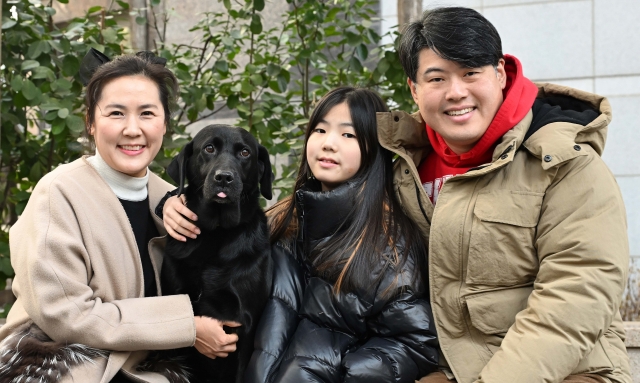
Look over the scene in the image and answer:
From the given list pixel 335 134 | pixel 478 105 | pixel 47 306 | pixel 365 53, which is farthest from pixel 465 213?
pixel 365 53

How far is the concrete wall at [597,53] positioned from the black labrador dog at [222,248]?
8.62 feet

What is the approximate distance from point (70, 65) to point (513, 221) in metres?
2.25

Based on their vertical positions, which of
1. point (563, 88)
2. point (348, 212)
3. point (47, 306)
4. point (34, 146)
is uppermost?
point (563, 88)

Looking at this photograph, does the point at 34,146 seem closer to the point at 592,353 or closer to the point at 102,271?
the point at 102,271

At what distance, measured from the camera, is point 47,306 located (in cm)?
200

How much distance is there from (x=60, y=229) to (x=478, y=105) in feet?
4.68

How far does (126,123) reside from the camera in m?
2.31

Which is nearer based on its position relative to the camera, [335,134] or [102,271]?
[102,271]

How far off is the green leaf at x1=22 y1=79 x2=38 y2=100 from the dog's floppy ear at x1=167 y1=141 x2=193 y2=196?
0.99 meters

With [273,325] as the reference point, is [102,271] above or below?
above

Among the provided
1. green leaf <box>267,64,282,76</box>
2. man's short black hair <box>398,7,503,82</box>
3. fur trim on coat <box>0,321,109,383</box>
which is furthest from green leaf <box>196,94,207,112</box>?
fur trim on coat <box>0,321,109,383</box>

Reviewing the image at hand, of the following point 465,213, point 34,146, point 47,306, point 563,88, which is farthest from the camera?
point 34,146

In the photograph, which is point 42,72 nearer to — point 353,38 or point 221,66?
point 221,66

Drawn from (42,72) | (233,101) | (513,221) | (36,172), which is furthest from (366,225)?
(36,172)
